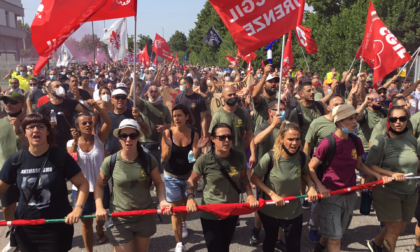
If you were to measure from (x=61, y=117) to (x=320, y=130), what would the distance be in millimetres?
4107

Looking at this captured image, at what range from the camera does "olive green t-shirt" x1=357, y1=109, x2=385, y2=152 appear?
19.2 ft

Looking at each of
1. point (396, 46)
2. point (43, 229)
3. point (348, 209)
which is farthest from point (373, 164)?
point (43, 229)

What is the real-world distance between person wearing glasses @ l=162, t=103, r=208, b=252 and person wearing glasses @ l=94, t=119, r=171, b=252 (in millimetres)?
827

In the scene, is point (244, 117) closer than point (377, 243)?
No

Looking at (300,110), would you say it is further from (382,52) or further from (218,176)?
(218,176)

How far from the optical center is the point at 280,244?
178 inches

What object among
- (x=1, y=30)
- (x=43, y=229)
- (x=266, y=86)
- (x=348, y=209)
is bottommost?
(x=348, y=209)

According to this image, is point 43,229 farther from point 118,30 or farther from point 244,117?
point 118,30

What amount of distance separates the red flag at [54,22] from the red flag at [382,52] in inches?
185

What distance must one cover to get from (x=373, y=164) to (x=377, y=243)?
3.47 ft

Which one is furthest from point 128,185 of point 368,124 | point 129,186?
point 368,124

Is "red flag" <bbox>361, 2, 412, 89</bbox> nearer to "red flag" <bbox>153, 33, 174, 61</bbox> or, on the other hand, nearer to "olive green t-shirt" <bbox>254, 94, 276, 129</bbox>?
"olive green t-shirt" <bbox>254, 94, 276, 129</bbox>

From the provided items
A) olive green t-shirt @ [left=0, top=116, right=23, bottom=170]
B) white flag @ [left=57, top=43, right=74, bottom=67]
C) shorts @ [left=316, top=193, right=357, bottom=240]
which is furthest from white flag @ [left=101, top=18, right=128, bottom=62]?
shorts @ [left=316, top=193, right=357, bottom=240]

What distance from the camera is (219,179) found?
142 inches
